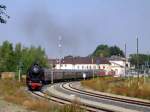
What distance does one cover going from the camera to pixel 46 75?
61.9 metres

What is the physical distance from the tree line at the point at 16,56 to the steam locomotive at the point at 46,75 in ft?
39.0

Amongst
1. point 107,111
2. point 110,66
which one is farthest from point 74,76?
point 110,66

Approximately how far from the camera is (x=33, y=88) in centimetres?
4762

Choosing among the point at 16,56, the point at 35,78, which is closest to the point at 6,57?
the point at 16,56

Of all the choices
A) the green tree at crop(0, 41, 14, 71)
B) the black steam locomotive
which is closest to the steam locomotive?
the black steam locomotive

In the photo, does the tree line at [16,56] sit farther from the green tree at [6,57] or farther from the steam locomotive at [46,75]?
the steam locomotive at [46,75]

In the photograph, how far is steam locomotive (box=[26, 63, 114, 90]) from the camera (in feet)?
157

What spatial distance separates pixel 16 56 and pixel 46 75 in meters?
51.5

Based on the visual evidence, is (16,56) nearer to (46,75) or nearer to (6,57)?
(6,57)

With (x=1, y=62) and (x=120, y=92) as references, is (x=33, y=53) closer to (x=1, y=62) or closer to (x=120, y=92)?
(x=1, y=62)

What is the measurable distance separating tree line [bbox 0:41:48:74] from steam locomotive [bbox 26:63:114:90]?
11.9 metres

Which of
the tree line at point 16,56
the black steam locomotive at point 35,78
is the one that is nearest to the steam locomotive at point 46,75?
the black steam locomotive at point 35,78

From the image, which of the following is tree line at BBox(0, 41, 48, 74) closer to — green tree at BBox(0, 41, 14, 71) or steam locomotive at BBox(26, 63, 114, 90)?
green tree at BBox(0, 41, 14, 71)

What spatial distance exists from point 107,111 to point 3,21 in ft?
41.1
